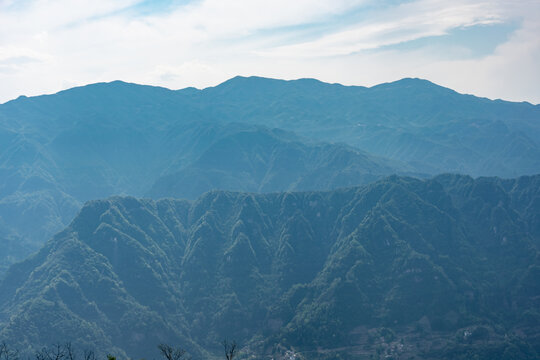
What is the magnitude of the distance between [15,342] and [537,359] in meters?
197

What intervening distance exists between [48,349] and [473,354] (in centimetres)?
16141

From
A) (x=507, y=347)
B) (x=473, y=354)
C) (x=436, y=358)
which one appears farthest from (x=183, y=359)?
(x=507, y=347)

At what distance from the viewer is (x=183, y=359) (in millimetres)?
197625

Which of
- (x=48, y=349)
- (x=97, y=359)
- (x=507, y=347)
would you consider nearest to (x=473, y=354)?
(x=507, y=347)

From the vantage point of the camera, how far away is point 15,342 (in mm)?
196750

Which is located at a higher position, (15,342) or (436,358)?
(15,342)

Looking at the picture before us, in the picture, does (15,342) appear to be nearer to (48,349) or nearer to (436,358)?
(48,349)

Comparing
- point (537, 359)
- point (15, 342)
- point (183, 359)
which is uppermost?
point (15, 342)

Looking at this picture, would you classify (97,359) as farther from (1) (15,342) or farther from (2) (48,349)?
(1) (15,342)

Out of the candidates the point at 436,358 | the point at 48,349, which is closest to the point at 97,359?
the point at 48,349

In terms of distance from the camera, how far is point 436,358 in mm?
199500

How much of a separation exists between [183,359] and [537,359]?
133409mm

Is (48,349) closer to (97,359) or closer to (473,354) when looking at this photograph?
(97,359)

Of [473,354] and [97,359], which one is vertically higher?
[97,359]
